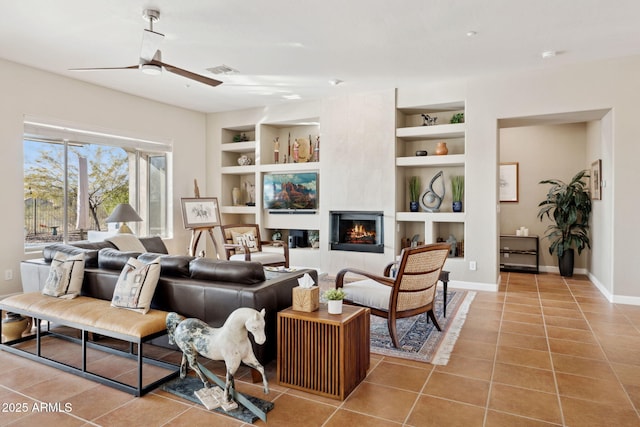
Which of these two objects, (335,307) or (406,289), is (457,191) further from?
(335,307)

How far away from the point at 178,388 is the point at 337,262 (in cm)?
431

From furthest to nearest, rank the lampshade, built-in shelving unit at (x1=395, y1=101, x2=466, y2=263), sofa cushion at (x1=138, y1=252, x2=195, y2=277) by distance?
built-in shelving unit at (x1=395, y1=101, x2=466, y2=263)
the lampshade
sofa cushion at (x1=138, y1=252, x2=195, y2=277)

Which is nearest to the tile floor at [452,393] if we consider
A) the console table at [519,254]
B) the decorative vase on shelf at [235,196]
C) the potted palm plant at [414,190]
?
the potted palm plant at [414,190]

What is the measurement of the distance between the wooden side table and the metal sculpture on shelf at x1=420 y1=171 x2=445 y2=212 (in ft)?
12.8

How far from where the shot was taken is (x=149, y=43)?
339 centimetres

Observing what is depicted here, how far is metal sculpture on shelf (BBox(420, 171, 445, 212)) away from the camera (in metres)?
6.25

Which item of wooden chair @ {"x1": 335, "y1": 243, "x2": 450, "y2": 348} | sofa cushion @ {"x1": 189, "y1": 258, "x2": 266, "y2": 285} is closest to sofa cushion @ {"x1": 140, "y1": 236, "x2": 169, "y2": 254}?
sofa cushion @ {"x1": 189, "y1": 258, "x2": 266, "y2": 285}

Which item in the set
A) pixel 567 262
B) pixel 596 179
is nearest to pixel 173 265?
pixel 596 179

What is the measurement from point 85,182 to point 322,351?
17.4ft

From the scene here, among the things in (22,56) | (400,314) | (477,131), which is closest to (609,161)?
(477,131)

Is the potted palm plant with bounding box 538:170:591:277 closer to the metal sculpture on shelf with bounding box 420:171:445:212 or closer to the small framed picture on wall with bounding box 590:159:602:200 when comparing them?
the small framed picture on wall with bounding box 590:159:602:200

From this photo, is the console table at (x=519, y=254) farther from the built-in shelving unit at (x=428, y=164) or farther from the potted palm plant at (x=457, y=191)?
the potted palm plant at (x=457, y=191)

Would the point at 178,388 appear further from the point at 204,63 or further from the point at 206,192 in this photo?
the point at 206,192

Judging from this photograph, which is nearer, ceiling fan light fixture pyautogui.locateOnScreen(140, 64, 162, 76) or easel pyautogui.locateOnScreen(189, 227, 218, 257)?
ceiling fan light fixture pyautogui.locateOnScreen(140, 64, 162, 76)
